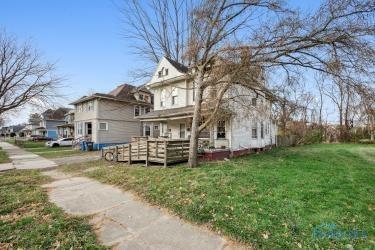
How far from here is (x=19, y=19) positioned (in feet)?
42.9

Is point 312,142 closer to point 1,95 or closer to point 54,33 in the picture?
point 54,33

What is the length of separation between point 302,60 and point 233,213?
729 cm

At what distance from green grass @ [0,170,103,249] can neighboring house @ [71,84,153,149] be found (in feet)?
56.2

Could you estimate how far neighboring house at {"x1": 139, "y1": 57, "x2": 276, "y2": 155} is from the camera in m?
13.3

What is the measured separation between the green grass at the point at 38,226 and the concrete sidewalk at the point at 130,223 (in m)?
0.27

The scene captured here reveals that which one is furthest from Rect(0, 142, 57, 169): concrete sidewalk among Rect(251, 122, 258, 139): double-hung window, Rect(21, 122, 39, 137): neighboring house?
Rect(21, 122, 39, 137): neighboring house

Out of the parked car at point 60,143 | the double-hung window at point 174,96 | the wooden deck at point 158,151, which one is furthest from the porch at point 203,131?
the parked car at point 60,143

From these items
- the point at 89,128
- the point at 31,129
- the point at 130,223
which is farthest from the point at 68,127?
the point at 31,129

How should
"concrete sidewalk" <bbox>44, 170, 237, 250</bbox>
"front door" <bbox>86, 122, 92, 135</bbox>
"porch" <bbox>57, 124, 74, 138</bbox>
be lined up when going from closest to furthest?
"concrete sidewalk" <bbox>44, 170, 237, 250</bbox> < "front door" <bbox>86, 122, 92, 135</bbox> < "porch" <bbox>57, 124, 74, 138</bbox>

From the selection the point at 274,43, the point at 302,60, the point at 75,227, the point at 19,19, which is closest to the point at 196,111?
the point at 274,43

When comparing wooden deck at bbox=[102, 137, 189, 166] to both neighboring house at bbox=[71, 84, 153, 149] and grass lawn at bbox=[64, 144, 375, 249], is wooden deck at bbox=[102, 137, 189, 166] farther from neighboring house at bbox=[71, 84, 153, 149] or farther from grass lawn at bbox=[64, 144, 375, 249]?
neighboring house at bbox=[71, 84, 153, 149]

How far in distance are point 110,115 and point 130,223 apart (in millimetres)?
22085

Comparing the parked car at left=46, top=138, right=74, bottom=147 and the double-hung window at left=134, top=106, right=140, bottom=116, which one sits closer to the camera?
the double-hung window at left=134, top=106, right=140, bottom=116

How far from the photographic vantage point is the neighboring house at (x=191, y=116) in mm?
13320
